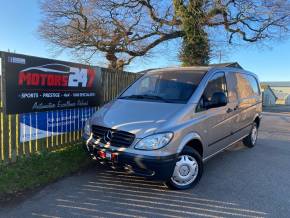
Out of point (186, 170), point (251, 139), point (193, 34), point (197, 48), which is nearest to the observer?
point (186, 170)

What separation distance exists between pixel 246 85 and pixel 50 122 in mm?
4582

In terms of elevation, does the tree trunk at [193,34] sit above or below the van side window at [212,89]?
above

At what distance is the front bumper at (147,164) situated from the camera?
159 inches

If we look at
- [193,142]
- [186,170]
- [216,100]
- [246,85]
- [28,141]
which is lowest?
[186,170]

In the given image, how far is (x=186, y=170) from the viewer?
4555mm

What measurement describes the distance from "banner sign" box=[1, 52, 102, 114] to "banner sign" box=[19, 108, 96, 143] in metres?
0.13

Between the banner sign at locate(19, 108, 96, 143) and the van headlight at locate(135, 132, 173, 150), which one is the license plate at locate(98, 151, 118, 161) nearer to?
the van headlight at locate(135, 132, 173, 150)

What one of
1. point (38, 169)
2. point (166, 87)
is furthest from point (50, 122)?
point (166, 87)

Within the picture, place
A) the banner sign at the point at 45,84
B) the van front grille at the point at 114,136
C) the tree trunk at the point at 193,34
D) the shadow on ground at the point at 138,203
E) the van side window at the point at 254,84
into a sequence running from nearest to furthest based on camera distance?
the shadow on ground at the point at 138,203 < the van front grille at the point at 114,136 < the banner sign at the point at 45,84 < the van side window at the point at 254,84 < the tree trunk at the point at 193,34

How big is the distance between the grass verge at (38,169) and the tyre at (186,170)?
6.40ft

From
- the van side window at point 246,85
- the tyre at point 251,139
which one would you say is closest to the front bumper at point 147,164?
the van side window at point 246,85

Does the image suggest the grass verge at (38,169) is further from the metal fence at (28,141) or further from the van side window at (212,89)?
the van side window at (212,89)

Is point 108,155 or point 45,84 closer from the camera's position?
point 108,155

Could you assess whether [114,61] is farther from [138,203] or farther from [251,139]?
[138,203]
